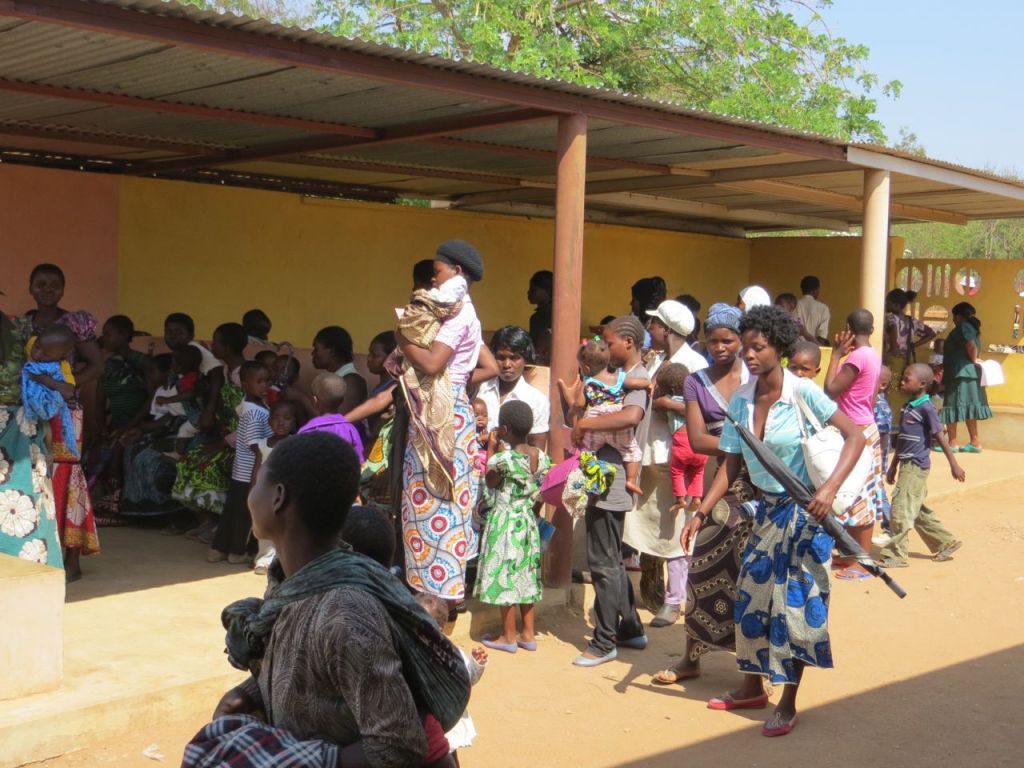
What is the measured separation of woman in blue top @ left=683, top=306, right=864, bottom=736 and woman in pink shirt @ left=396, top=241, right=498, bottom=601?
1266mm

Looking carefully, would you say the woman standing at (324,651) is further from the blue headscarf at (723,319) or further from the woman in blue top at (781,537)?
the blue headscarf at (723,319)

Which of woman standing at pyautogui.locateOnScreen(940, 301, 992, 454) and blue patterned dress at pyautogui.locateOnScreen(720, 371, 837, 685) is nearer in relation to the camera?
blue patterned dress at pyautogui.locateOnScreen(720, 371, 837, 685)

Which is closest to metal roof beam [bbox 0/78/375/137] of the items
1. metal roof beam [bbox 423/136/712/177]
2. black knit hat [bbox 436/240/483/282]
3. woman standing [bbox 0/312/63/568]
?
metal roof beam [bbox 423/136/712/177]

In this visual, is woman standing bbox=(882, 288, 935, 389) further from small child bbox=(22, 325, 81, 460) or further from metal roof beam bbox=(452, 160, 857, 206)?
small child bbox=(22, 325, 81, 460)

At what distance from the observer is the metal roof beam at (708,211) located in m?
12.5

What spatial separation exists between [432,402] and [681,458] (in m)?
1.56

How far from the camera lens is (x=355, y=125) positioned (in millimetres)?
7984

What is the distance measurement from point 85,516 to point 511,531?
221 centimetres

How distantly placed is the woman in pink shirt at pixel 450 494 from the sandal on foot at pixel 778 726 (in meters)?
1.54

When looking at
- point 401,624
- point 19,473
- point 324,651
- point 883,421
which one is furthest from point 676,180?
point 324,651

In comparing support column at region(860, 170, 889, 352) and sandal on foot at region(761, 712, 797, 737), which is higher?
support column at region(860, 170, 889, 352)

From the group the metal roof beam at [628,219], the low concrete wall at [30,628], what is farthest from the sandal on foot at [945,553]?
the metal roof beam at [628,219]

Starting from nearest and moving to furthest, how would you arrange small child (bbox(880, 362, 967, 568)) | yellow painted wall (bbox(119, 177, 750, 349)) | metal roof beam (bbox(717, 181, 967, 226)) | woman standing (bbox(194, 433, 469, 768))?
woman standing (bbox(194, 433, 469, 768))
small child (bbox(880, 362, 967, 568))
yellow painted wall (bbox(119, 177, 750, 349))
metal roof beam (bbox(717, 181, 967, 226))

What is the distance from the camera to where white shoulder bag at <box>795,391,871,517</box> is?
4793 mm
